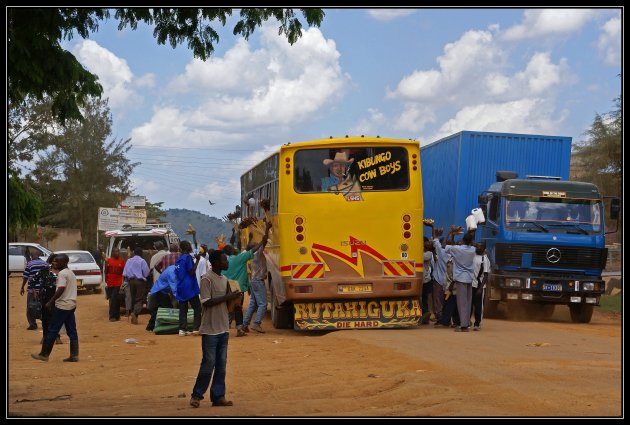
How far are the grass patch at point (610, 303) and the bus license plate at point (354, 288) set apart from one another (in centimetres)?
1037

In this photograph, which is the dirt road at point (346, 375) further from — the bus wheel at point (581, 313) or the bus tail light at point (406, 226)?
the bus wheel at point (581, 313)

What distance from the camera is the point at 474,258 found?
58.9 feet

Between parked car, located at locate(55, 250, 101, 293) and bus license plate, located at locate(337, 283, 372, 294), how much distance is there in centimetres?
1745

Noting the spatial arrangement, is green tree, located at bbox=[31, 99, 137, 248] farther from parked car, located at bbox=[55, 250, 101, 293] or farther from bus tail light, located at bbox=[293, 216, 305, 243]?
bus tail light, located at bbox=[293, 216, 305, 243]

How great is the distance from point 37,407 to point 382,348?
5.96 m

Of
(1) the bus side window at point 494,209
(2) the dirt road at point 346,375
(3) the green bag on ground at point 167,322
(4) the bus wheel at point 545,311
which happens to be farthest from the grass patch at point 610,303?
(3) the green bag on ground at point 167,322

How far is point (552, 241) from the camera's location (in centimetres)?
2067

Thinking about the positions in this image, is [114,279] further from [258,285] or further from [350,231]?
[350,231]

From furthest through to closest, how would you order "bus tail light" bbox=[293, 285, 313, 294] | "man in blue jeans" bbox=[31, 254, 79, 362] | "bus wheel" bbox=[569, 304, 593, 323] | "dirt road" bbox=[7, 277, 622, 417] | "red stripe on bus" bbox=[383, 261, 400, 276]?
1. "bus wheel" bbox=[569, 304, 593, 323]
2. "red stripe on bus" bbox=[383, 261, 400, 276]
3. "bus tail light" bbox=[293, 285, 313, 294]
4. "man in blue jeans" bbox=[31, 254, 79, 362]
5. "dirt road" bbox=[7, 277, 622, 417]

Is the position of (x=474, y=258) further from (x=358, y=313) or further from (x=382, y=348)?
(x=382, y=348)

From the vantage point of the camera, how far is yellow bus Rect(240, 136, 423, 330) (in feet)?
57.9

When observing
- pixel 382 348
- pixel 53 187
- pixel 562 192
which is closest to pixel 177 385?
pixel 382 348

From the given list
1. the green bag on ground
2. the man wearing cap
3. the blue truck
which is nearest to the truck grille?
the blue truck

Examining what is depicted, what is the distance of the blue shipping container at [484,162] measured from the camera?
23.3m
